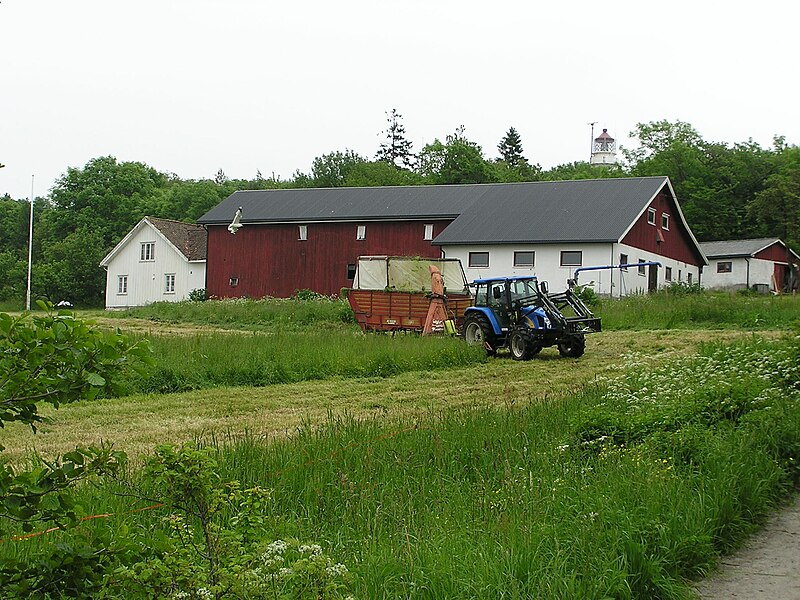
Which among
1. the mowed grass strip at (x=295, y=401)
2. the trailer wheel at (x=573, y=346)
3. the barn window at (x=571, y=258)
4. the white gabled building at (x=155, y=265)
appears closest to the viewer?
the mowed grass strip at (x=295, y=401)

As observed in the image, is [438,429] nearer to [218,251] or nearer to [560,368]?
[560,368]

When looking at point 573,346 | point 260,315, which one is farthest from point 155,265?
point 573,346

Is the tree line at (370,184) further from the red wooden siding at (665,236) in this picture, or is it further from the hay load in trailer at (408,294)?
the hay load in trailer at (408,294)

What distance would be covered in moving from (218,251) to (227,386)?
3608 centimetres

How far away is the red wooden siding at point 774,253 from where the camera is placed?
→ 58.5 metres

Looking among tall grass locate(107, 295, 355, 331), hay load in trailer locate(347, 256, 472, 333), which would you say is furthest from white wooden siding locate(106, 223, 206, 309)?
hay load in trailer locate(347, 256, 472, 333)

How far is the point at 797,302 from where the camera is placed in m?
27.8

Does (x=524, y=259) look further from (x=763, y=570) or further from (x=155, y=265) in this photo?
(x=763, y=570)

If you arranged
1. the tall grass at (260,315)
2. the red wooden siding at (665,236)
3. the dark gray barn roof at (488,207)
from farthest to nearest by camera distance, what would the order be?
the red wooden siding at (665,236)
the dark gray barn roof at (488,207)
the tall grass at (260,315)

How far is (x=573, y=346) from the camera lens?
66.6 feet

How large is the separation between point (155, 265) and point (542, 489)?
172 feet

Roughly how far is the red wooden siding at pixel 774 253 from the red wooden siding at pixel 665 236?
1007 cm

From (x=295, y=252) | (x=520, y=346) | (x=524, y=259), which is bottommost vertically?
(x=520, y=346)

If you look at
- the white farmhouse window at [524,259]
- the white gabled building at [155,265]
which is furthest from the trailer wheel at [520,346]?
the white gabled building at [155,265]
